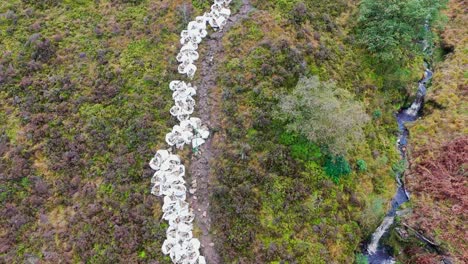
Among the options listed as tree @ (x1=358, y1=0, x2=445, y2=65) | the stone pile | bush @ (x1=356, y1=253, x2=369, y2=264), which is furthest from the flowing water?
the stone pile

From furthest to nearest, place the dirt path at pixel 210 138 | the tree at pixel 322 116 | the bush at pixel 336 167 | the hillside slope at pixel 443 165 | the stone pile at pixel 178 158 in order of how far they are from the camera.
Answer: the bush at pixel 336 167 < the hillside slope at pixel 443 165 < the tree at pixel 322 116 < the dirt path at pixel 210 138 < the stone pile at pixel 178 158

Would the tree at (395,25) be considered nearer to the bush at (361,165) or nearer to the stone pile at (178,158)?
the bush at (361,165)

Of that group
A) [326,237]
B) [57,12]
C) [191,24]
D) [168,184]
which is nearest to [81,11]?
[57,12]

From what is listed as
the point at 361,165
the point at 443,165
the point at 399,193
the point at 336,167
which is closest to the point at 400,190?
the point at 399,193

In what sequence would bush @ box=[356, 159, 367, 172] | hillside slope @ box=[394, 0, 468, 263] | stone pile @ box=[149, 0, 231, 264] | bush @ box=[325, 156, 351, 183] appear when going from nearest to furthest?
stone pile @ box=[149, 0, 231, 264] < hillside slope @ box=[394, 0, 468, 263] < bush @ box=[325, 156, 351, 183] < bush @ box=[356, 159, 367, 172]

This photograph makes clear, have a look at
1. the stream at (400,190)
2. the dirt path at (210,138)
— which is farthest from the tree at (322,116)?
the stream at (400,190)

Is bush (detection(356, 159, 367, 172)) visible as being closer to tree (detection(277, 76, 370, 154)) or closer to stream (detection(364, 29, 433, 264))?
tree (detection(277, 76, 370, 154))
